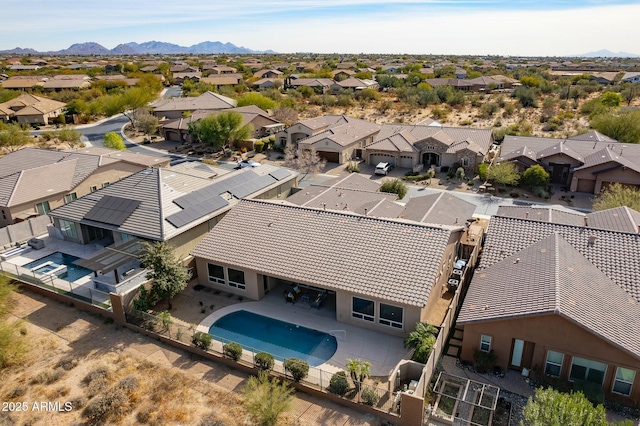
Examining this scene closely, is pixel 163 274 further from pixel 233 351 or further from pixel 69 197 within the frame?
pixel 69 197

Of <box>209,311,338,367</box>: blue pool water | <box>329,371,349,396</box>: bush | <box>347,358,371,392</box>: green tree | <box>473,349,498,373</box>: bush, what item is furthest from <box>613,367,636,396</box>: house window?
<box>209,311,338,367</box>: blue pool water

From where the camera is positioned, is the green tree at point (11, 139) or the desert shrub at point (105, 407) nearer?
the desert shrub at point (105, 407)

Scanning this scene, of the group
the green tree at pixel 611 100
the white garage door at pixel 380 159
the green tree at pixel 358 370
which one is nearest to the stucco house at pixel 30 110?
the white garage door at pixel 380 159

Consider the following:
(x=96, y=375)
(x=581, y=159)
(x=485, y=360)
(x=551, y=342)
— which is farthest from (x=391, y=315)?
(x=581, y=159)

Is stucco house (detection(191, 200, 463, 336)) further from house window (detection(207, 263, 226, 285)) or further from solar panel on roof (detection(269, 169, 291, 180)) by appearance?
solar panel on roof (detection(269, 169, 291, 180))

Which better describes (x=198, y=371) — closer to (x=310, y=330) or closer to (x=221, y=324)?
(x=221, y=324)

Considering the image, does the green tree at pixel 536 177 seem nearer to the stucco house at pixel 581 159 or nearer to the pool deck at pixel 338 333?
the stucco house at pixel 581 159

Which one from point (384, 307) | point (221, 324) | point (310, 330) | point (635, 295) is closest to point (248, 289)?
point (221, 324)
